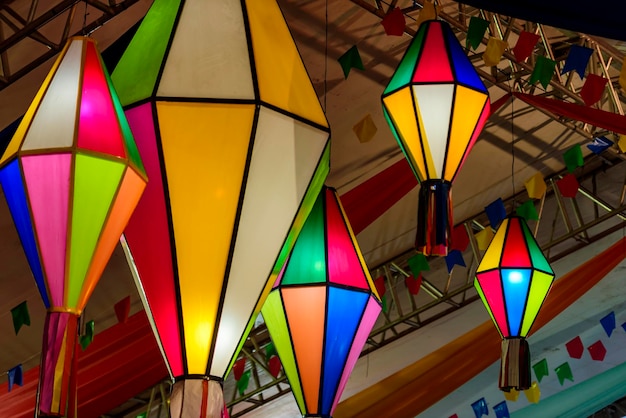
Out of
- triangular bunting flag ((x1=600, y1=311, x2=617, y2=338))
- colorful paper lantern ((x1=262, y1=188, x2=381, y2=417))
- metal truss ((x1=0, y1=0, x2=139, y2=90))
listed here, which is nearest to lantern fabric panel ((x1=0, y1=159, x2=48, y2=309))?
colorful paper lantern ((x1=262, y1=188, x2=381, y2=417))

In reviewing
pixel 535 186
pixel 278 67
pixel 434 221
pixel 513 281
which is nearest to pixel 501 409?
pixel 535 186

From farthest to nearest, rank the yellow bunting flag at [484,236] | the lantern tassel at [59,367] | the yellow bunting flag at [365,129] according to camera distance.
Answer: the yellow bunting flag at [484,236]
the yellow bunting flag at [365,129]
the lantern tassel at [59,367]

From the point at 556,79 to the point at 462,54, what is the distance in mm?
4452

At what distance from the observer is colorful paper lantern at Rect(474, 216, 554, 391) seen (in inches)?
142

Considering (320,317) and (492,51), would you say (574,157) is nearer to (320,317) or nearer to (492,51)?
(492,51)

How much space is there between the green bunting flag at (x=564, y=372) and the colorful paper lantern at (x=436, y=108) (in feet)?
16.0

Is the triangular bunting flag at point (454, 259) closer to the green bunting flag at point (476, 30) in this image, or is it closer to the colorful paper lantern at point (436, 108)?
the green bunting flag at point (476, 30)

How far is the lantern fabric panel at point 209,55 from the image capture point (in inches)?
45.4

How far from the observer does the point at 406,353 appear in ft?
27.2

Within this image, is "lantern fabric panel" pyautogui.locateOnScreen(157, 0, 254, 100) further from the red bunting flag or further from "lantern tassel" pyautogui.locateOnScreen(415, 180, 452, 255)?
the red bunting flag

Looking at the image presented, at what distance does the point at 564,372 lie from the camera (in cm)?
732

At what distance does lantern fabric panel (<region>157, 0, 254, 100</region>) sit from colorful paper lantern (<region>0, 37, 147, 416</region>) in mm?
103

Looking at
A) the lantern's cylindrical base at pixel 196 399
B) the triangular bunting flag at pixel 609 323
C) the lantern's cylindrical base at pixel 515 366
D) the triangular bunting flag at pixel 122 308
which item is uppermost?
the triangular bunting flag at pixel 122 308

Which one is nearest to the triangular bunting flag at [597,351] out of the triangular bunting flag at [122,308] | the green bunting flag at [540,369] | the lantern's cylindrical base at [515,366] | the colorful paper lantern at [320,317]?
the green bunting flag at [540,369]
